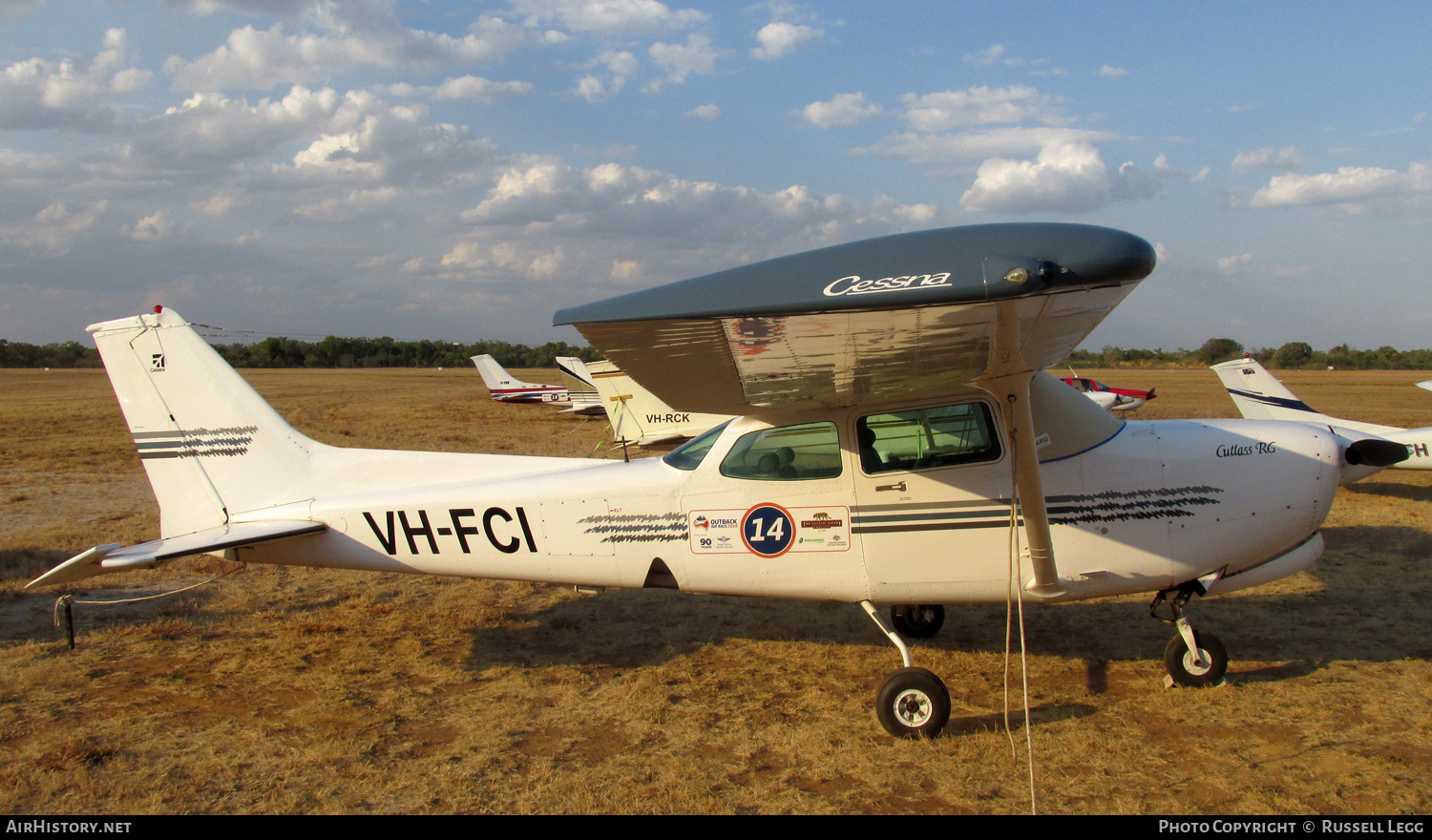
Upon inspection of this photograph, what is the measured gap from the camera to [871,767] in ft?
12.7

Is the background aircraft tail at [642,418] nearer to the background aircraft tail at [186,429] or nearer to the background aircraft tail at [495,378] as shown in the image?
the background aircraft tail at [186,429]

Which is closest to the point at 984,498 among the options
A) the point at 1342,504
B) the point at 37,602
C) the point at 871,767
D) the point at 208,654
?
the point at 871,767

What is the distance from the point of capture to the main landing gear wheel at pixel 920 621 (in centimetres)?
573

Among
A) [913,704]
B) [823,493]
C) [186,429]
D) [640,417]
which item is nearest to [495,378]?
[640,417]

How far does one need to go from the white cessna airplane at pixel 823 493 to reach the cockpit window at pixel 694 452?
0.02 m

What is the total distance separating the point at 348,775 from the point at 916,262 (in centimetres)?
355

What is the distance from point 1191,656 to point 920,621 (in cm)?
173

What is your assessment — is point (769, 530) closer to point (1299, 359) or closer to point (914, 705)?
point (914, 705)

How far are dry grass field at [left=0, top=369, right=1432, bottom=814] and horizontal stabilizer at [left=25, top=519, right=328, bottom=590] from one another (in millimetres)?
803

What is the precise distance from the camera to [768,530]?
457 cm

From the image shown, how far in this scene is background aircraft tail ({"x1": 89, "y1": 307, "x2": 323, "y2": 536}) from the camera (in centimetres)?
523

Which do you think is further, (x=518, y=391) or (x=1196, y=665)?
(x=518, y=391)

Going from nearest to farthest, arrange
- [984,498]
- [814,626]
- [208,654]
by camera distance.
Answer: [984,498], [208,654], [814,626]
